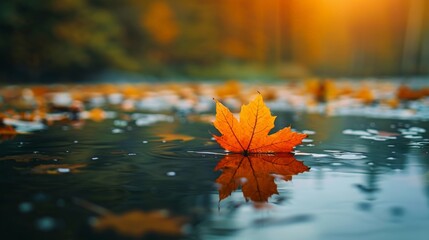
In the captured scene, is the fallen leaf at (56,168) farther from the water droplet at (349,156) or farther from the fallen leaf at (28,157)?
Result: the water droplet at (349,156)

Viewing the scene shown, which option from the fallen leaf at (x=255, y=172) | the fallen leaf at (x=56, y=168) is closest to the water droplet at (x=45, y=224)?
the fallen leaf at (x=255, y=172)

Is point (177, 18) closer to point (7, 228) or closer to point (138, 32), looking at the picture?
point (138, 32)

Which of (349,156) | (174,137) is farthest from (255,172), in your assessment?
(174,137)

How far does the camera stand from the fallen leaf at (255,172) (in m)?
2.04

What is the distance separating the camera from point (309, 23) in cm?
5619

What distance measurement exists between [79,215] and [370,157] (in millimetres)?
1674

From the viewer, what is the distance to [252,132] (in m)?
2.77

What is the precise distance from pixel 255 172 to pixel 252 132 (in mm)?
367

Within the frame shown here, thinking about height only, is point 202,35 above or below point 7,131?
above

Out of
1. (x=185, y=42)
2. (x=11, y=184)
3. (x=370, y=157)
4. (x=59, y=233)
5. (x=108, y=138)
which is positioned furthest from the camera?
(x=185, y=42)

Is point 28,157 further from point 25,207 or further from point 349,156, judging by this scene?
point 349,156

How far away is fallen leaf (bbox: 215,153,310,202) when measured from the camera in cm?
204

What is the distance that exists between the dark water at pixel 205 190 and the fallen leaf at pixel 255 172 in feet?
0.14

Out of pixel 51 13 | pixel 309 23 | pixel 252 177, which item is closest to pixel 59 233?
pixel 252 177
